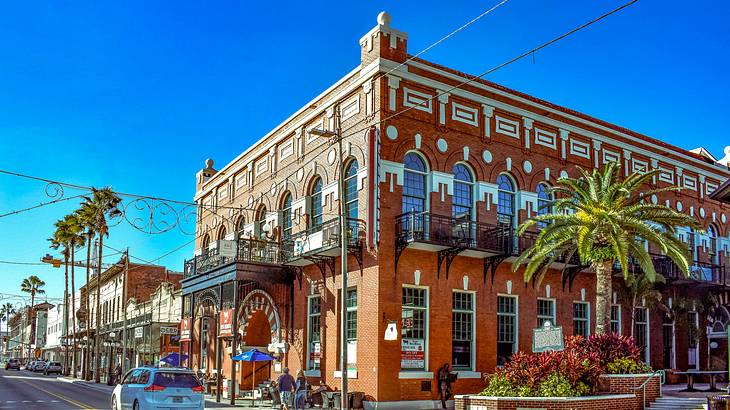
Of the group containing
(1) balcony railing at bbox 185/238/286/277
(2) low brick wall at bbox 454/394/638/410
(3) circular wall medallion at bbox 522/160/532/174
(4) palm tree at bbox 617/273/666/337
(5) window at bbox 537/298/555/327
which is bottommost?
(2) low brick wall at bbox 454/394/638/410

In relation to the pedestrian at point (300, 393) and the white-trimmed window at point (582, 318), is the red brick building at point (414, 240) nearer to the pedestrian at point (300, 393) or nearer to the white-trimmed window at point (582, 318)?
the white-trimmed window at point (582, 318)

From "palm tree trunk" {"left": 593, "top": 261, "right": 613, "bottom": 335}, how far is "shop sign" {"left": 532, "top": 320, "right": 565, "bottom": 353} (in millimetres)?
4269

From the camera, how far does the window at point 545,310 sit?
3144 cm

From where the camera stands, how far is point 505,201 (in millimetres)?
31594

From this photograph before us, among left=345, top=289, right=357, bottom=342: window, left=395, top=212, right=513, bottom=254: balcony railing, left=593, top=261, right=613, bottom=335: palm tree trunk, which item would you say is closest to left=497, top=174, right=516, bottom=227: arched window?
left=395, top=212, right=513, bottom=254: balcony railing

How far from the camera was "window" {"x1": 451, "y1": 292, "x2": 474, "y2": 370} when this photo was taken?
28.4 m

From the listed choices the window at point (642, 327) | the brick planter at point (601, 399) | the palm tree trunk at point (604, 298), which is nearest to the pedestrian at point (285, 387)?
the brick planter at point (601, 399)

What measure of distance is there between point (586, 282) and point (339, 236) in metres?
12.3

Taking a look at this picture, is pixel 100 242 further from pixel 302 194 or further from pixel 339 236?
pixel 339 236

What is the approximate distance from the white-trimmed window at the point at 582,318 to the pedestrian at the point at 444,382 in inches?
325

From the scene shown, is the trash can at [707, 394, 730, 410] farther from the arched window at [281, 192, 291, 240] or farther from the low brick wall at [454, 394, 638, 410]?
the arched window at [281, 192, 291, 240]

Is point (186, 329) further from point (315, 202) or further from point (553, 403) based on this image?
point (553, 403)

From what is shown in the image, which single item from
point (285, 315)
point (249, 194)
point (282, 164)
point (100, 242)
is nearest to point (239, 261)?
point (285, 315)

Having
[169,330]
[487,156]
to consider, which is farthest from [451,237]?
[169,330]
